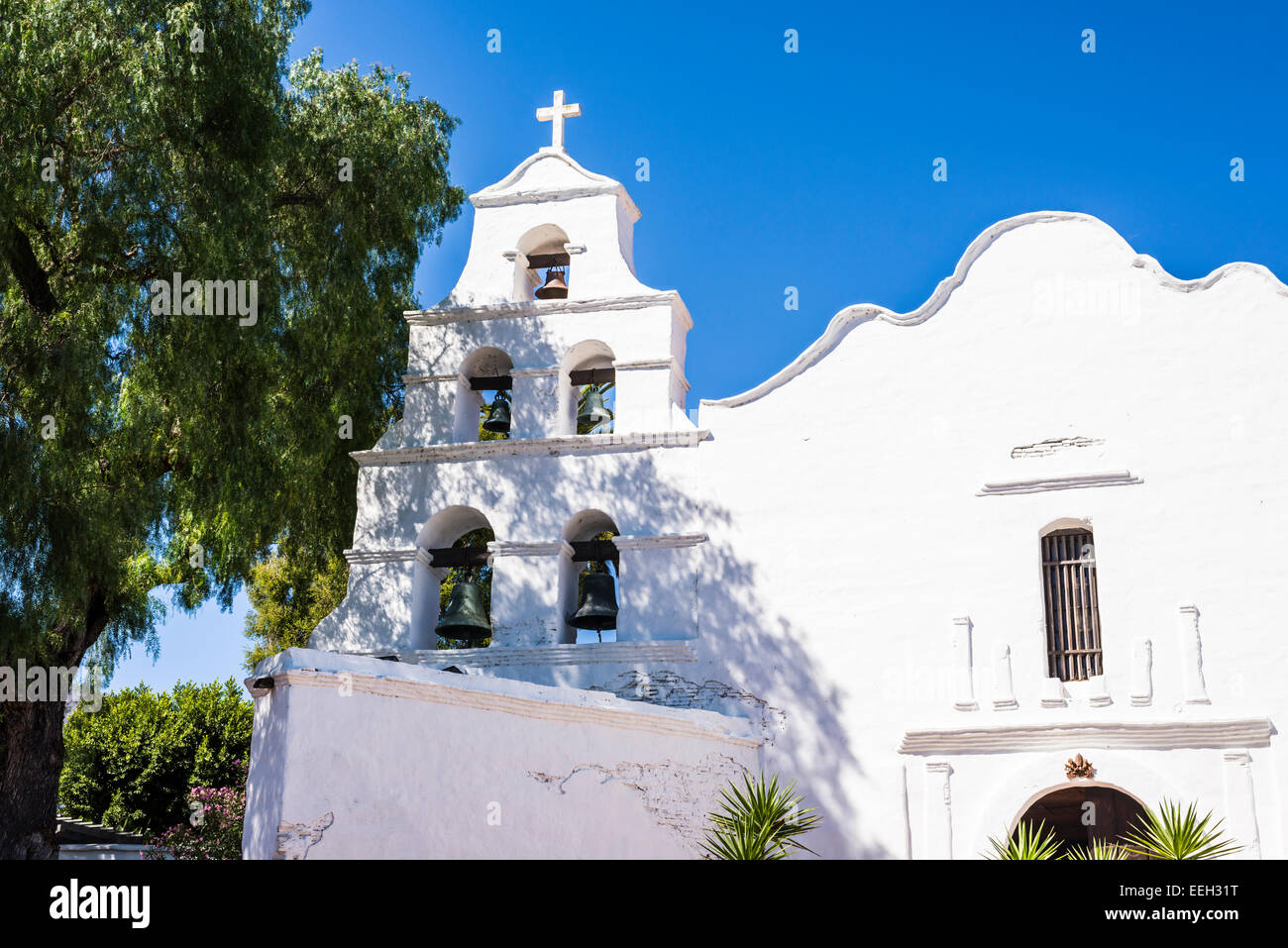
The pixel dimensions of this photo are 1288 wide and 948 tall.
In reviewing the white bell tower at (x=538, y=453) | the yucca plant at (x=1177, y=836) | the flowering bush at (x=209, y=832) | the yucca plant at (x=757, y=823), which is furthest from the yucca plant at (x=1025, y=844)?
the flowering bush at (x=209, y=832)

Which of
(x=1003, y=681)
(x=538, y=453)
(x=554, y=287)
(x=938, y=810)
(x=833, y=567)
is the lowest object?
(x=938, y=810)

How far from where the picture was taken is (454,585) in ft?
49.0

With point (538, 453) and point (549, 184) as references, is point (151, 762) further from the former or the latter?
point (549, 184)

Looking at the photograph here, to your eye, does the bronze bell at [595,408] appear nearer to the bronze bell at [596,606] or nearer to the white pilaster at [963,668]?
the bronze bell at [596,606]

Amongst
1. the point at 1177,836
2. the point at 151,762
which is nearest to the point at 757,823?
the point at 1177,836

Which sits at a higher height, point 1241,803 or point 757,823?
point 1241,803

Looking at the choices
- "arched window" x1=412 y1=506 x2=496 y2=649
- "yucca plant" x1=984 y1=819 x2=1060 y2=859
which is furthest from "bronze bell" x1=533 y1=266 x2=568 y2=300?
"yucca plant" x1=984 y1=819 x2=1060 y2=859

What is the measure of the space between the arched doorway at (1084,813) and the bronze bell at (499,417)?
6.95m

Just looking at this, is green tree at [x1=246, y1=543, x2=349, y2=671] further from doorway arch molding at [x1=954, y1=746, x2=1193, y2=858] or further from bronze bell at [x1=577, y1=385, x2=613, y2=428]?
doorway arch molding at [x1=954, y1=746, x2=1193, y2=858]

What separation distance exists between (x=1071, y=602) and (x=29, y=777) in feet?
34.6

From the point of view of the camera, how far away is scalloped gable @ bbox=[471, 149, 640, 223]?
15.8m

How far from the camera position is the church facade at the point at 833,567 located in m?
11.6

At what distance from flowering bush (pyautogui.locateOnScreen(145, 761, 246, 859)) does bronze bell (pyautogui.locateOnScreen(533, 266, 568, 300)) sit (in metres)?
7.61
